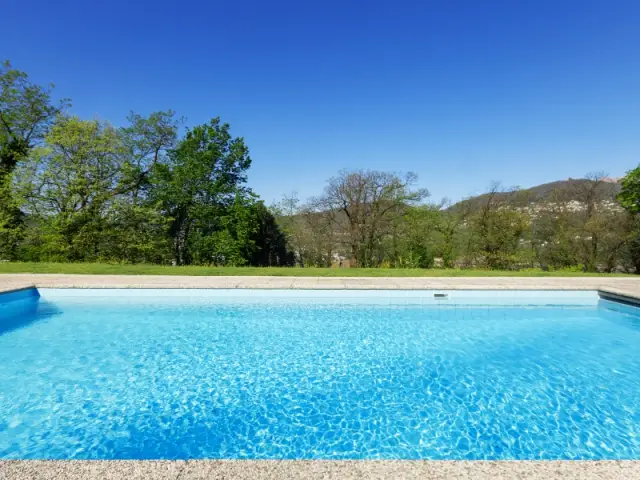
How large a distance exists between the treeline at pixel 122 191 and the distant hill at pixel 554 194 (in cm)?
1033

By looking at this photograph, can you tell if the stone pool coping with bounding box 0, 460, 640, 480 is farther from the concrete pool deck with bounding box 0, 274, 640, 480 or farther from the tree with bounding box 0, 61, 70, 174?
the tree with bounding box 0, 61, 70, 174

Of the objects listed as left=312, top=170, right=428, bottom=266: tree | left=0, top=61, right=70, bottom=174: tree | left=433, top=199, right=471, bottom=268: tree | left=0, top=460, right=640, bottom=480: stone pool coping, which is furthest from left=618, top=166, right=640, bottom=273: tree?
left=0, top=61, right=70, bottom=174: tree

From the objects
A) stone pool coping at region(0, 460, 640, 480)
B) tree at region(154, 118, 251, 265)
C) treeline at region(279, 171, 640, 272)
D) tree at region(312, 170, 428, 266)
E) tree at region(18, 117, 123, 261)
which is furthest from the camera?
tree at region(312, 170, 428, 266)

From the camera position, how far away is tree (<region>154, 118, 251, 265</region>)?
599 inches

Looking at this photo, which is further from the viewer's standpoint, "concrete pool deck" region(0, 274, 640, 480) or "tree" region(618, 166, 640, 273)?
"tree" region(618, 166, 640, 273)

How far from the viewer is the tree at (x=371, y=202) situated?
1566 centimetres

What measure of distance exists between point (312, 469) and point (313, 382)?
7.32 feet

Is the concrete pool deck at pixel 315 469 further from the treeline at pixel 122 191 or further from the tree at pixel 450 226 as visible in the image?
the tree at pixel 450 226

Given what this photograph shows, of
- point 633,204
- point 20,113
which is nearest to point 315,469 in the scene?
point 633,204

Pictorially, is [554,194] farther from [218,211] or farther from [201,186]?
[201,186]

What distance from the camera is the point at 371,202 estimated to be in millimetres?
15852

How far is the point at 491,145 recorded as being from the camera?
1639 cm

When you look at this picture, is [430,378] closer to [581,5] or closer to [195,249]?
[581,5]

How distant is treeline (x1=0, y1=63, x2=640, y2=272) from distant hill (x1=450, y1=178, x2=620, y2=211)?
0.26 feet
